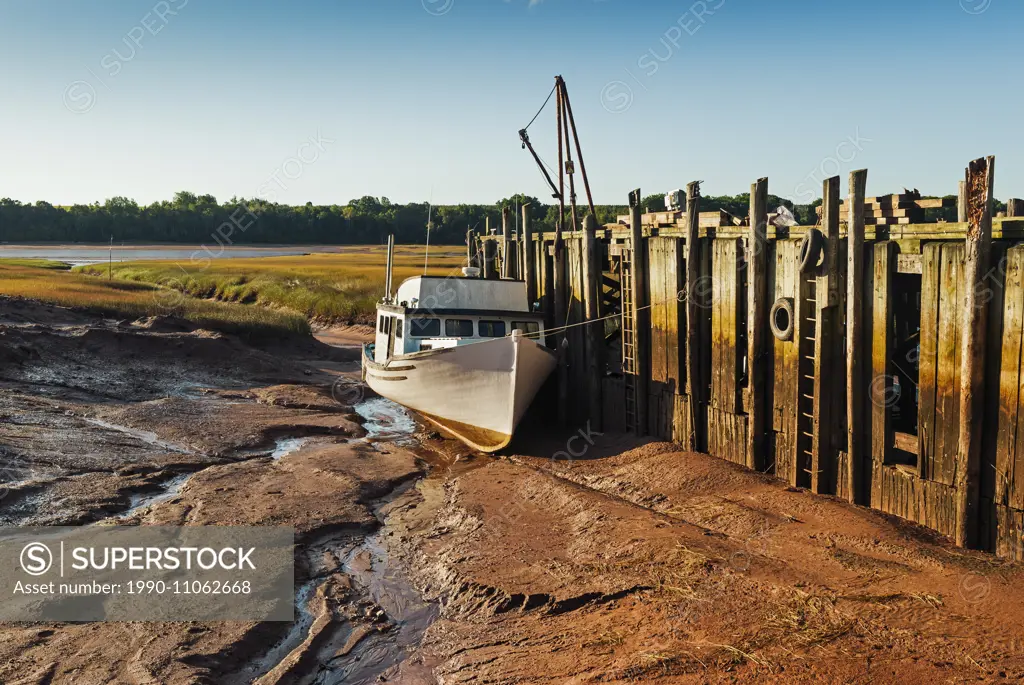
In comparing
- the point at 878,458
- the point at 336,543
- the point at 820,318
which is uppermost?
the point at 820,318

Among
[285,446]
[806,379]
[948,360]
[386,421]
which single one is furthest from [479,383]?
[948,360]

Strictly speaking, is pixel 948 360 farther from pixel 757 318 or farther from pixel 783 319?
pixel 757 318

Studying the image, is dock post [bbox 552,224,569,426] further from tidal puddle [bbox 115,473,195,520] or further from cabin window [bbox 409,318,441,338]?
tidal puddle [bbox 115,473,195,520]

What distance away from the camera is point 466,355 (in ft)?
52.3

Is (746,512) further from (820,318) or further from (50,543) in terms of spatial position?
(50,543)

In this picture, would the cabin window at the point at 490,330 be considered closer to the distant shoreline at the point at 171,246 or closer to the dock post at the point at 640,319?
the dock post at the point at 640,319

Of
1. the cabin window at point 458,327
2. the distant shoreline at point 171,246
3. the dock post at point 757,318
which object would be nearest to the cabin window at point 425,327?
the cabin window at point 458,327

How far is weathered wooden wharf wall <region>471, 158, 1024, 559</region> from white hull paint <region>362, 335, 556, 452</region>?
1.42 metres

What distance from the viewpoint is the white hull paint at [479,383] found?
50.9 feet

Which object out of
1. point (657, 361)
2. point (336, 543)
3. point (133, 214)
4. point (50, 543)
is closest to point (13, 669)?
point (50, 543)

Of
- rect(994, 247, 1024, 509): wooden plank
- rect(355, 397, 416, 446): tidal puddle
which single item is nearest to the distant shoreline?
rect(355, 397, 416, 446): tidal puddle

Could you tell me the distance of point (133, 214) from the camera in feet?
346

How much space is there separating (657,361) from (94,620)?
360 inches

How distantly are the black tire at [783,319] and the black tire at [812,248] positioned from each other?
2.12 ft
